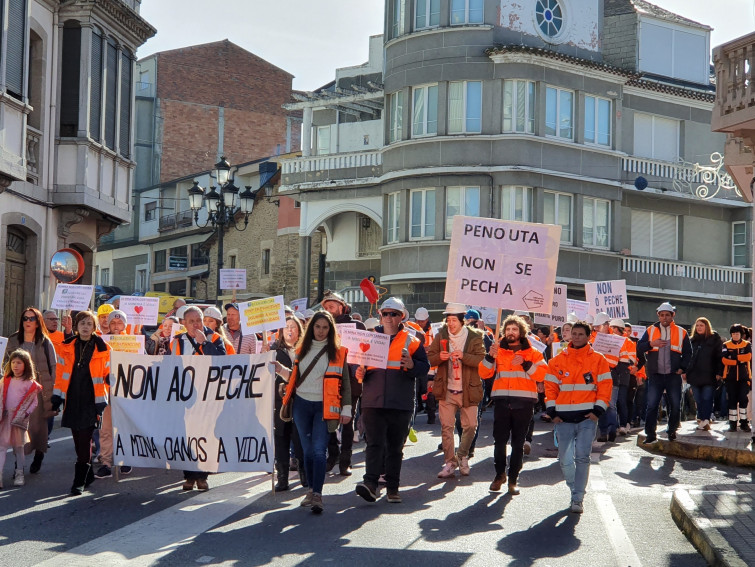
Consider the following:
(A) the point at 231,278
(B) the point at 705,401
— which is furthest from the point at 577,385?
(A) the point at 231,278

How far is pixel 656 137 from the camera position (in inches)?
1575

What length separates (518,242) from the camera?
1336cm

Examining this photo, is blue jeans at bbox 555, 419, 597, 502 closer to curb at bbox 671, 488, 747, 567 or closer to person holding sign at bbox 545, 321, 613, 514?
person holding sign at bbox 545, 321, 613, 514

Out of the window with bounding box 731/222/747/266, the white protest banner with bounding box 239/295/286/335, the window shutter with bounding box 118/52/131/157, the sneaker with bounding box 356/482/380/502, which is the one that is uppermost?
the window shutter with bounding box 118/52/131/157

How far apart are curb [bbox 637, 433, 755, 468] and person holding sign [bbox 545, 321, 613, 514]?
4.98 metres

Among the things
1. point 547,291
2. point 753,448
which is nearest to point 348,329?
point 547,291

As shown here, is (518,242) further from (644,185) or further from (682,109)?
(682,109)

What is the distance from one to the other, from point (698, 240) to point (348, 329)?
31541mm

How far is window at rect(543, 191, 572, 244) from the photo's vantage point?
118 ft

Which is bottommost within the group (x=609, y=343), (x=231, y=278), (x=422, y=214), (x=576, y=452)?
(x=576, y=452)

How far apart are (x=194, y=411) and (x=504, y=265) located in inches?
152

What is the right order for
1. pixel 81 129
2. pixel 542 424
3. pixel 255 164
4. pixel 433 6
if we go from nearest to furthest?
pixel 542 424
pixel 81 129
pixel 433 6
pixel 255 164

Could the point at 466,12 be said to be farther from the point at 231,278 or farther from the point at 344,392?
the point at 344,392

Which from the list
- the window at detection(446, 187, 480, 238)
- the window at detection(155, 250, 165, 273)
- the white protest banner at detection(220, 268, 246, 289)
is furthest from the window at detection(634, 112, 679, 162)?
the window at detection(155, 250, 165, 273)
